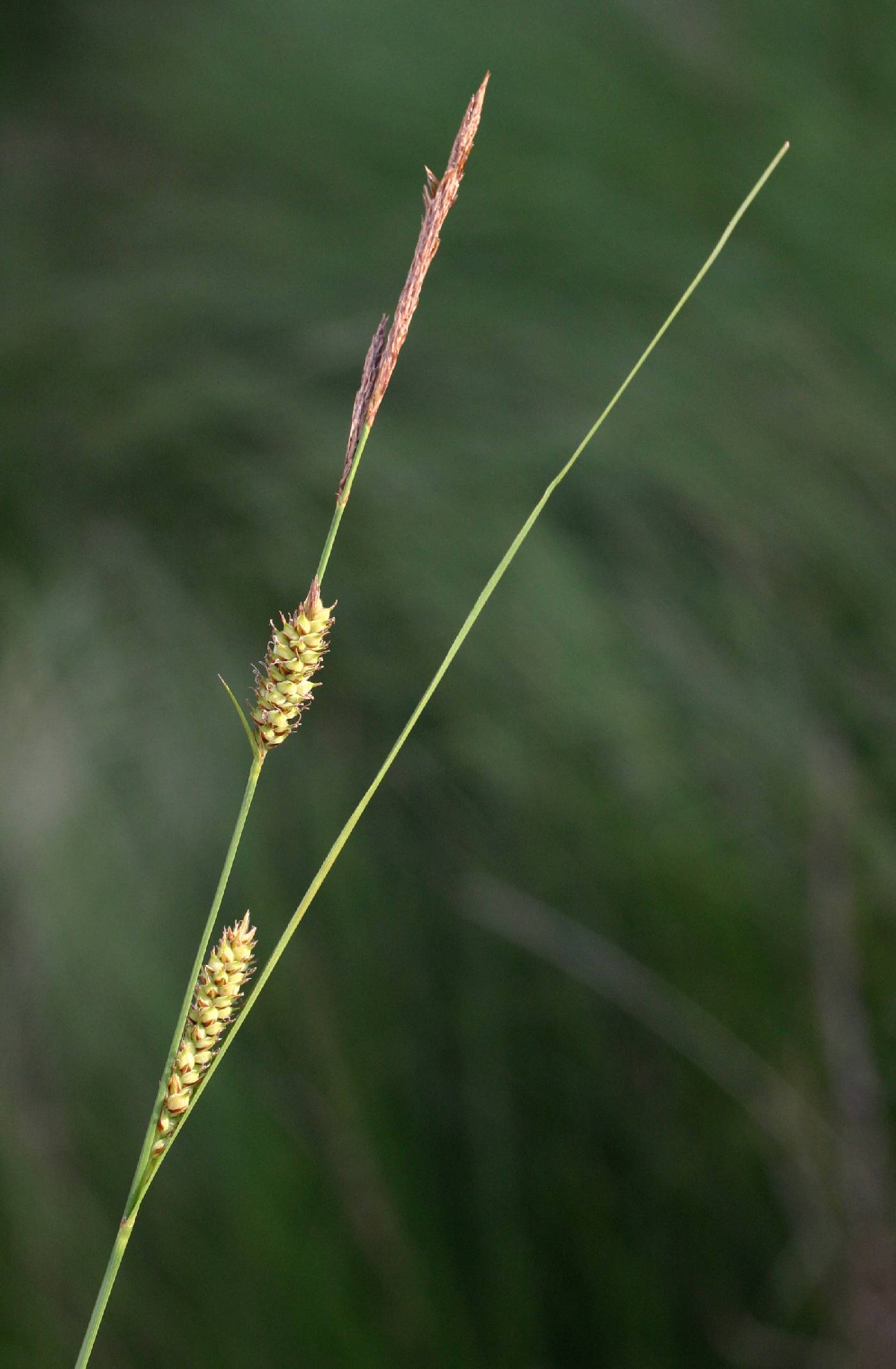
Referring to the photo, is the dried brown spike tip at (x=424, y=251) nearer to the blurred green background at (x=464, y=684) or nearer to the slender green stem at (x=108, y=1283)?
Answer: the slender green stem at (x=108, y=1283)

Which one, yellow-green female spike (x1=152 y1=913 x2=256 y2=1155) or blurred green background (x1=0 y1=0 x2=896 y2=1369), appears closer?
yellow-green female spike (x1=152 y1=913 x2=256 y2=1155)

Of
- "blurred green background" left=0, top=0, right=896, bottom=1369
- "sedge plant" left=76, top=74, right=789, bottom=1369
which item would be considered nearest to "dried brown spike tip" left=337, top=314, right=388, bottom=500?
"sedge plant" left=76, top=74, right=789, bottom=1369

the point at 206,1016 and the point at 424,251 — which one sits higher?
the point at 424,251

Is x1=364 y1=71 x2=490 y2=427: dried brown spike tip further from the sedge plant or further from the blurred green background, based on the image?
the blurred green background

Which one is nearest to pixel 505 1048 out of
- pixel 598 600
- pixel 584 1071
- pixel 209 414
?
pixel 584 1071

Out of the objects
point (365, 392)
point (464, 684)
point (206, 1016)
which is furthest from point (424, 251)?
point (464, 684)

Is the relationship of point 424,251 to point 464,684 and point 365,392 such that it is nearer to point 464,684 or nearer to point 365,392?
point 365,392

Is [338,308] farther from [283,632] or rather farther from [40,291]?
[283,632]
